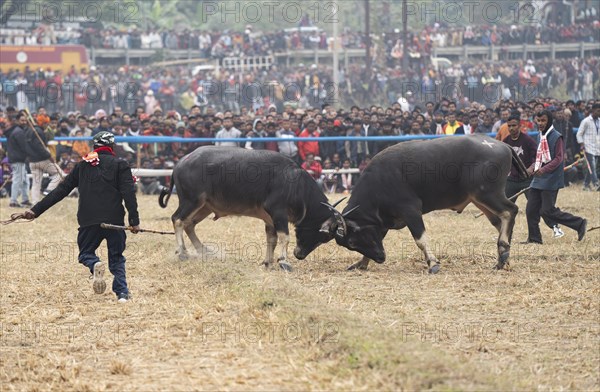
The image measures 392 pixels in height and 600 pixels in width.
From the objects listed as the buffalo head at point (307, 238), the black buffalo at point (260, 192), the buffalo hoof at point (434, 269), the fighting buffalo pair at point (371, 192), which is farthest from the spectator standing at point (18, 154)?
the buffalo hoof at point (434, 269)

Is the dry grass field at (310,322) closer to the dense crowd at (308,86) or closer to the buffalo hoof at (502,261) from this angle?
the buffalo hoof at (502,261)

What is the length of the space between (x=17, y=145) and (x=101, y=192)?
10.0 meters

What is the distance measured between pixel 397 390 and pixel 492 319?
262 centimetres

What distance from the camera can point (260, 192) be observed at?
39.4 ft

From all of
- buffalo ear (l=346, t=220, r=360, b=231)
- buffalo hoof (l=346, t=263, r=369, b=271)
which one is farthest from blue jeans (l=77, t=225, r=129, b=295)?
buffalo hoof (l=346, t=263, r=369, b=271)

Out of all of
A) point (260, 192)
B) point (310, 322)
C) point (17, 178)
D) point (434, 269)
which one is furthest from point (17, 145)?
point (310, 322)

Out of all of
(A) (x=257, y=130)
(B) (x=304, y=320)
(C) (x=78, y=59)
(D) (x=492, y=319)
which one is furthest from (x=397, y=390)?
(C) (x=78, y=59)

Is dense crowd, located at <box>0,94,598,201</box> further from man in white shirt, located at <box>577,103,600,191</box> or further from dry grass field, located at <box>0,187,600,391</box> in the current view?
dry grass field, located at <box>0,187,600,391</box>

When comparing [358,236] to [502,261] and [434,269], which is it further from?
[502,261]

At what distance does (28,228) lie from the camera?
1684 centimetres

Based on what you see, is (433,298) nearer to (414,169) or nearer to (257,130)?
(414,169)

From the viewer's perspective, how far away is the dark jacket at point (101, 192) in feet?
A: 33.3

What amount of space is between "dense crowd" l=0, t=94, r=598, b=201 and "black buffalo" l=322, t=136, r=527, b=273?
29.4 ft

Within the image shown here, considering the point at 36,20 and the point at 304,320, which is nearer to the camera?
the point at 304,320
